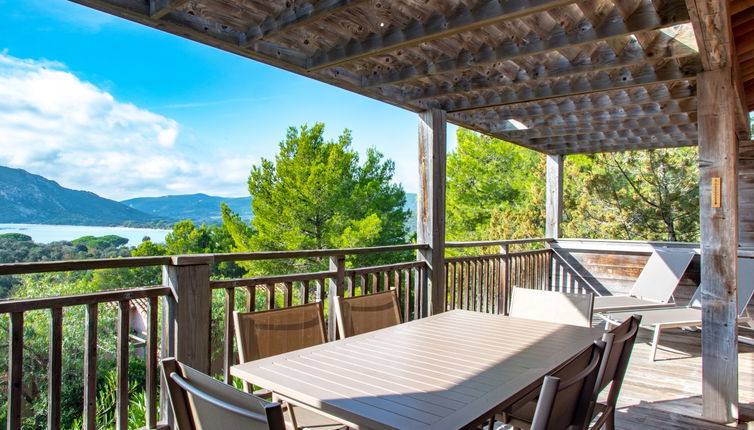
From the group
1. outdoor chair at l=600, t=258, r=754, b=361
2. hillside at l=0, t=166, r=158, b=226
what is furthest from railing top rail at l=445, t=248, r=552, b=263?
hillside at l=0, t=166, r=158, b=226

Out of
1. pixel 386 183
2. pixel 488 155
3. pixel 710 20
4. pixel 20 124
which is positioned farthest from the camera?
pixel 20 124

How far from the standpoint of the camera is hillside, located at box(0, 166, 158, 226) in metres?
30.8

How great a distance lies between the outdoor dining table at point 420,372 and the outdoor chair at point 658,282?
370 centimetres

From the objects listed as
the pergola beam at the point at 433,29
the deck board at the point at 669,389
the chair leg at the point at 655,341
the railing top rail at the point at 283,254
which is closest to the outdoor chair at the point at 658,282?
the deck board at the point at 669,389

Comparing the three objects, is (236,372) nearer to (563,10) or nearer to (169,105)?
(563,10)

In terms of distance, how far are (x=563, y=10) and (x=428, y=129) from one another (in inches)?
73.2

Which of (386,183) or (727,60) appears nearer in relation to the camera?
(727,60)

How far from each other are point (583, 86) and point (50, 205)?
3659 centimetres

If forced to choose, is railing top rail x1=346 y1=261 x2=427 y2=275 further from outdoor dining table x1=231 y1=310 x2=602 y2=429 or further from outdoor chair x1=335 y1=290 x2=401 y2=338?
outdoor dining table x1=231 y1=310 x2=602 y2=429

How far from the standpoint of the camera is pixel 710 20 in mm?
2539

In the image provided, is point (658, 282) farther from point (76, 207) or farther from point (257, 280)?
point (76, 207)

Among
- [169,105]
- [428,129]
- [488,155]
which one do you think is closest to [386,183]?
[488,155]

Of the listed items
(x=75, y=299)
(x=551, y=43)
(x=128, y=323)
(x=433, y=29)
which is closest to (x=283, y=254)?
(x=128, y=323)

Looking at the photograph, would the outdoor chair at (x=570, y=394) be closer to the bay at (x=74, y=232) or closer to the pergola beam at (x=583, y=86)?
the pergola beam at (x=583, y=86)
